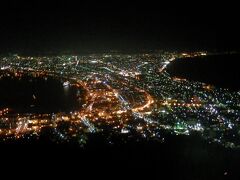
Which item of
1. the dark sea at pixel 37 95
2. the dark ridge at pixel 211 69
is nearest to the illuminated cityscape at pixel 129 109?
the dark sea at pixel 37 95

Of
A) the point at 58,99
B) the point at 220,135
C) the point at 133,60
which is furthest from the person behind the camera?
the point at 133,60

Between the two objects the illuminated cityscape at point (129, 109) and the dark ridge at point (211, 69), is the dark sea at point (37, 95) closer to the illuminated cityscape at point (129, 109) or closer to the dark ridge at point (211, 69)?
the illuminated cityscape at point (129, 109)

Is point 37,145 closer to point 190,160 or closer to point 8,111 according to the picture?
point 190,160

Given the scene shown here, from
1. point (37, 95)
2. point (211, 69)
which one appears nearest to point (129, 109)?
point (37, 95)

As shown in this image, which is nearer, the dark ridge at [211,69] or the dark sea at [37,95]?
the dark sea at [37,95]

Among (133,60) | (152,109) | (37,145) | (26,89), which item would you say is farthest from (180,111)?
(133,60)

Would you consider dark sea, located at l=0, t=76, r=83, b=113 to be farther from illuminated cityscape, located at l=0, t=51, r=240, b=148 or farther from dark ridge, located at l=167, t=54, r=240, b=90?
dark ridge, located at l=167, t=54, r=240, b=90
